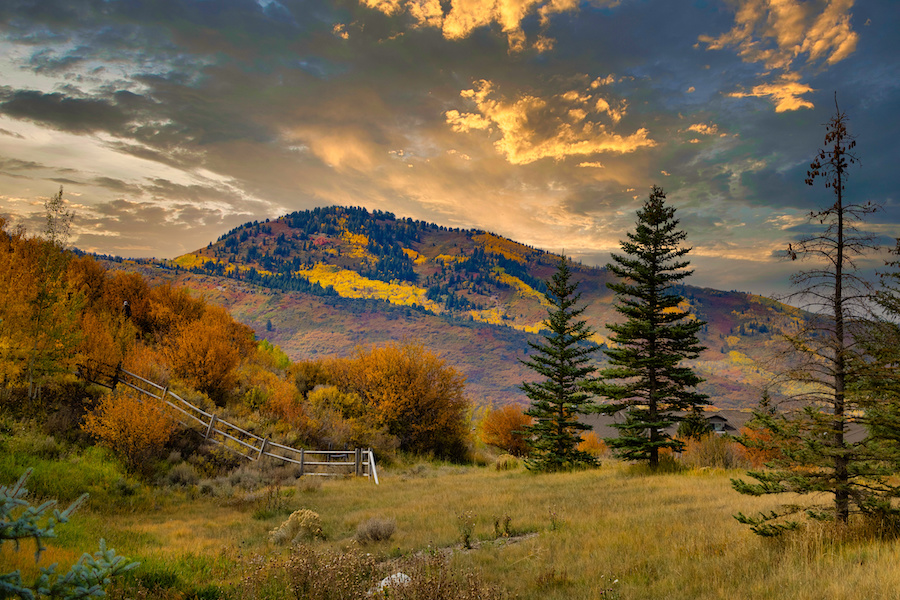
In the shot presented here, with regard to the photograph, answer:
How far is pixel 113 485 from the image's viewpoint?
1531 centimetres

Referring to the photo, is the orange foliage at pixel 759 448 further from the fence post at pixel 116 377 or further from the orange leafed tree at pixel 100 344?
the fence post at pixel 116 377

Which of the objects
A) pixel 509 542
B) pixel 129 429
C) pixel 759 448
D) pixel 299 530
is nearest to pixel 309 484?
pixel 129 429

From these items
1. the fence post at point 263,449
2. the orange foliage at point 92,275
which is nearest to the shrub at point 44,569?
the fence post at point 263,449

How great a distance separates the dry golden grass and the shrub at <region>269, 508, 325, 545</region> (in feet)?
0.98

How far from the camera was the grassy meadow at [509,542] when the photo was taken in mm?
6270

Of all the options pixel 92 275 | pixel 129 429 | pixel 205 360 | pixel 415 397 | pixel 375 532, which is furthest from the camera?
pixel 415 397

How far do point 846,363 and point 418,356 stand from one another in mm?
33614

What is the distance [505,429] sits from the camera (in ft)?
177

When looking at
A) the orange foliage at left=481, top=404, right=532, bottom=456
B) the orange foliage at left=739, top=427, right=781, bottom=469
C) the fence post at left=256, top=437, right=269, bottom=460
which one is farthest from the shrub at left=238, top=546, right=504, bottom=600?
the orange foliage at left=481, top=404, right=532, bottom=456

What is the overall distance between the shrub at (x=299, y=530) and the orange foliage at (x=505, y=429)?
41.6 metres

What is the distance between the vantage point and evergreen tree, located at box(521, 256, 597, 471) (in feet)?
89.0

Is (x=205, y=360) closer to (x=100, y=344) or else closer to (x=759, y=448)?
(x=100, y=344)

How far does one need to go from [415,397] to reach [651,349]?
2065 cm

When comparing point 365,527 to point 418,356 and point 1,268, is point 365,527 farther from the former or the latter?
point 418,356
